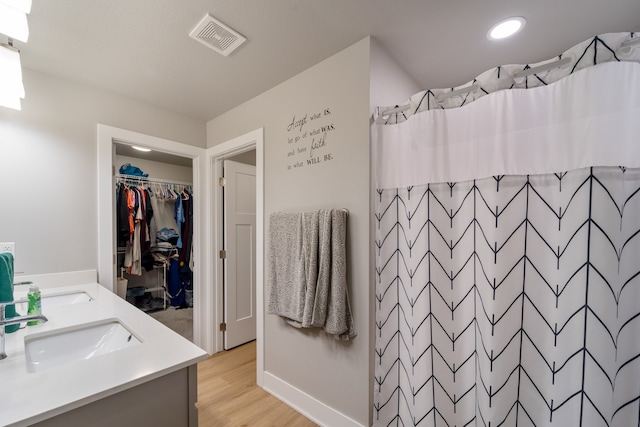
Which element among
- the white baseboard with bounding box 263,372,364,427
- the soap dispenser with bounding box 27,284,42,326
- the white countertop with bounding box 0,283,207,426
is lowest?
the white baseboard with bounding box 263,372,364,427

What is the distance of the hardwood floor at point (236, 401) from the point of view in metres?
1.64

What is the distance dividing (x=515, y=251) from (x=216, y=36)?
5.93 ft

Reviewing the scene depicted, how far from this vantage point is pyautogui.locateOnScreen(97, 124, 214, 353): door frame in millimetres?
1944

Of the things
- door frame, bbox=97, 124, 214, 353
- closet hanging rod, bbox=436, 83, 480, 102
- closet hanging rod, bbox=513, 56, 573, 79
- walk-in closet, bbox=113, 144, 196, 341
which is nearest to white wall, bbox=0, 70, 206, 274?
door frame, bbox=97, 124, 214, 353

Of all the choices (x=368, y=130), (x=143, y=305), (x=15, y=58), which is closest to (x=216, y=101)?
(x=15, y=58)

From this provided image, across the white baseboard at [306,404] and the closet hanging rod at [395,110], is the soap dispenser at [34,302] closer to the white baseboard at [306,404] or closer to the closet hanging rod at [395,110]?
the white baseboard at [306,404]

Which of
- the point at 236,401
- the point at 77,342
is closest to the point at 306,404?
the point at 236,401

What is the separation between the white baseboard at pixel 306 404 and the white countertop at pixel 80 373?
1093mm

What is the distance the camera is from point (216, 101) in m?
2.17

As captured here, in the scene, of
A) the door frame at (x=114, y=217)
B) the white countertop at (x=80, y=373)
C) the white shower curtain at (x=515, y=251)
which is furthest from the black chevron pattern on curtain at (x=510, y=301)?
the door frame at (x=114, y=217)

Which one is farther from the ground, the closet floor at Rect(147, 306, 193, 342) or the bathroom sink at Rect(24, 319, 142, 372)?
the bathroom sink at Rect(24, 319, 142, 372)

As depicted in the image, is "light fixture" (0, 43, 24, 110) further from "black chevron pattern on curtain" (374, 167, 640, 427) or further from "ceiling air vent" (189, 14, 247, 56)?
"black chevron pattern on curtain" (374, 167, 640, 427)

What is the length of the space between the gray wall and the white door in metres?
0.80

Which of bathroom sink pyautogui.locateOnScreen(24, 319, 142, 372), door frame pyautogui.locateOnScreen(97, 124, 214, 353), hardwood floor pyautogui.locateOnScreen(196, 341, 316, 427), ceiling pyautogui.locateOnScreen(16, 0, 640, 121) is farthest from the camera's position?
door frame pyautogui.locateOnScreen(97, 124, 214, 353)
